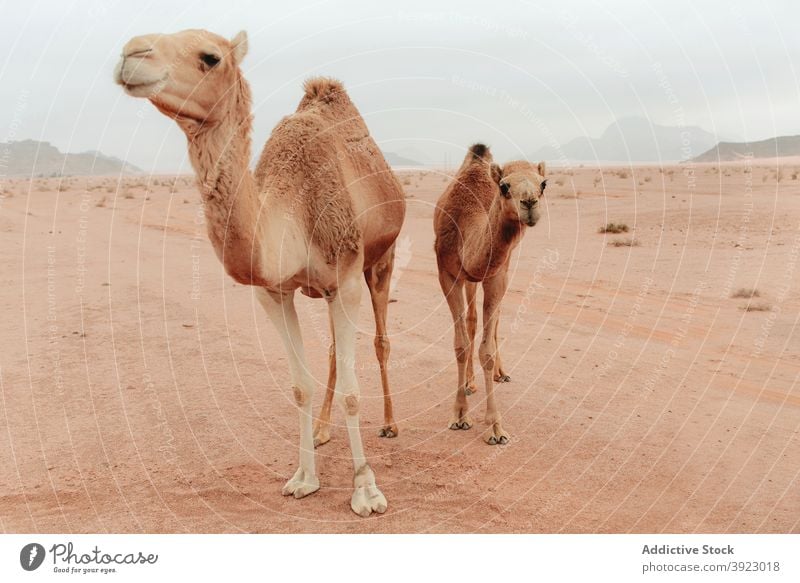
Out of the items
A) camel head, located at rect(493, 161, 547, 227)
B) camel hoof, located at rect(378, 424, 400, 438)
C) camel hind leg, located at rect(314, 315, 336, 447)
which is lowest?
camel hoof, located at rect(378, 424, 400, 438)

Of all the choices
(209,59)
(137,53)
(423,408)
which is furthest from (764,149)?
(137,53)

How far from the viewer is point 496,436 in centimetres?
743

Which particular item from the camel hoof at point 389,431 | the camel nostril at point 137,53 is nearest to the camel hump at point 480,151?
the camel hoof at point 389,431

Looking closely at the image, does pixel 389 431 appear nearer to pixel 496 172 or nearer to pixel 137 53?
pixel 496 172

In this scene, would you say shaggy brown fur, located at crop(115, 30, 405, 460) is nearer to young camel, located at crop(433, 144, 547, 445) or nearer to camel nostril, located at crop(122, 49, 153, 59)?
camel nostril, located at crop(122, 49, 153, 59)

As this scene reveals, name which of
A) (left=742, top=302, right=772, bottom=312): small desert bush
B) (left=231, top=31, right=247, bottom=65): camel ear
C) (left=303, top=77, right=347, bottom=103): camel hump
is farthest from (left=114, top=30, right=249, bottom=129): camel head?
(left=742, top=302, right=772, bottom=312): small desert bush

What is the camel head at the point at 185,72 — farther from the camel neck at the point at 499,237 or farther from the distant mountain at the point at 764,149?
the distant mountain at the point at 764,149

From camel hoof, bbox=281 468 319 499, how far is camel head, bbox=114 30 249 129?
11.4 feet

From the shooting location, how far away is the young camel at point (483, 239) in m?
6.59

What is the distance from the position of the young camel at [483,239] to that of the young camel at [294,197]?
85 centimetres

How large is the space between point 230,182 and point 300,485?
3.13 m

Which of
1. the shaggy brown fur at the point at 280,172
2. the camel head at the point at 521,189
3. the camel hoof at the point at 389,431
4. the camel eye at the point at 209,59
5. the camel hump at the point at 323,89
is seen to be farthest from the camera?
the camel hoof at the point at 389,431

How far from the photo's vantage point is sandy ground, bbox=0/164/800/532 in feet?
19.4

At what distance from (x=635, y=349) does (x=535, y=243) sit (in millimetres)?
11540
